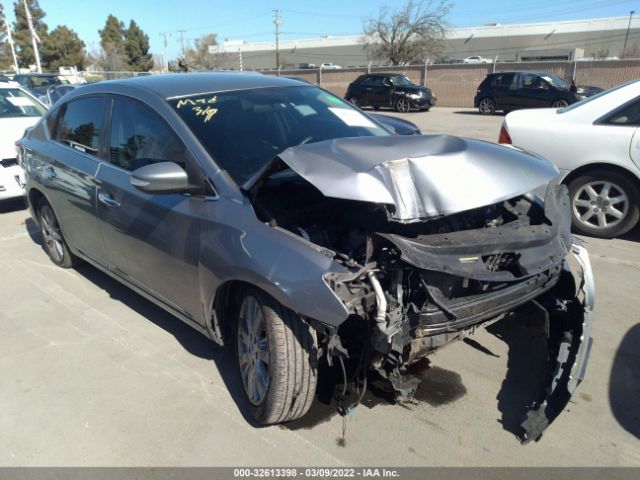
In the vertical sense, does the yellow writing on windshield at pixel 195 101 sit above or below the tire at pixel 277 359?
above

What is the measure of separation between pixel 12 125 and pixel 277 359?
6.90 metres

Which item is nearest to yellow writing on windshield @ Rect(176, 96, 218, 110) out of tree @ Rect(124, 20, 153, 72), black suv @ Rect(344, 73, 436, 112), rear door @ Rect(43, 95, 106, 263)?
rear door @ Rect(43, 95, 106, 263)

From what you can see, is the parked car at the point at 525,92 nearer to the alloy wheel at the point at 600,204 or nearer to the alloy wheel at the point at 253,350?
the alloy wheel at the point at 600,204

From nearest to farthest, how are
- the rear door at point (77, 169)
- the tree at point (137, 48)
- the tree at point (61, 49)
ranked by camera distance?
the rear door at point (77, 169) < the tree at point (61, 49) < the tree at point (137, 48)

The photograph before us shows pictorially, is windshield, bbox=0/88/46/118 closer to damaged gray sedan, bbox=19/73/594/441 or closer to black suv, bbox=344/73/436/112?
damaged gray sedan, bbox=19/73/594/441

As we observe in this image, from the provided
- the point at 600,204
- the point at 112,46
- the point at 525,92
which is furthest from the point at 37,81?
the point at 112,46

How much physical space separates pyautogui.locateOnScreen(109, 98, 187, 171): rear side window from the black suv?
1835 cm

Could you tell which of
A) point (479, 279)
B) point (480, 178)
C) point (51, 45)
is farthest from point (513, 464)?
point (51, 45)

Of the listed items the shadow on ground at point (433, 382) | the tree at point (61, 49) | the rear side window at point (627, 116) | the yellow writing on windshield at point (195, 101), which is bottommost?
the shadow on ground at point (433, 382)

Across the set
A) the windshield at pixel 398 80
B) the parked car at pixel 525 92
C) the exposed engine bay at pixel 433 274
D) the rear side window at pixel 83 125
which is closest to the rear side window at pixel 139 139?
the rear side window at pixel 83 125

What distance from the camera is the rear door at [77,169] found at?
3635 millimetres

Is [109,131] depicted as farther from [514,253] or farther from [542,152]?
[542,152]

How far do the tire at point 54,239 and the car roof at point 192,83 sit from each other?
1.41 metres

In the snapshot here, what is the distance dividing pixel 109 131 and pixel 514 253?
9.43 ft
